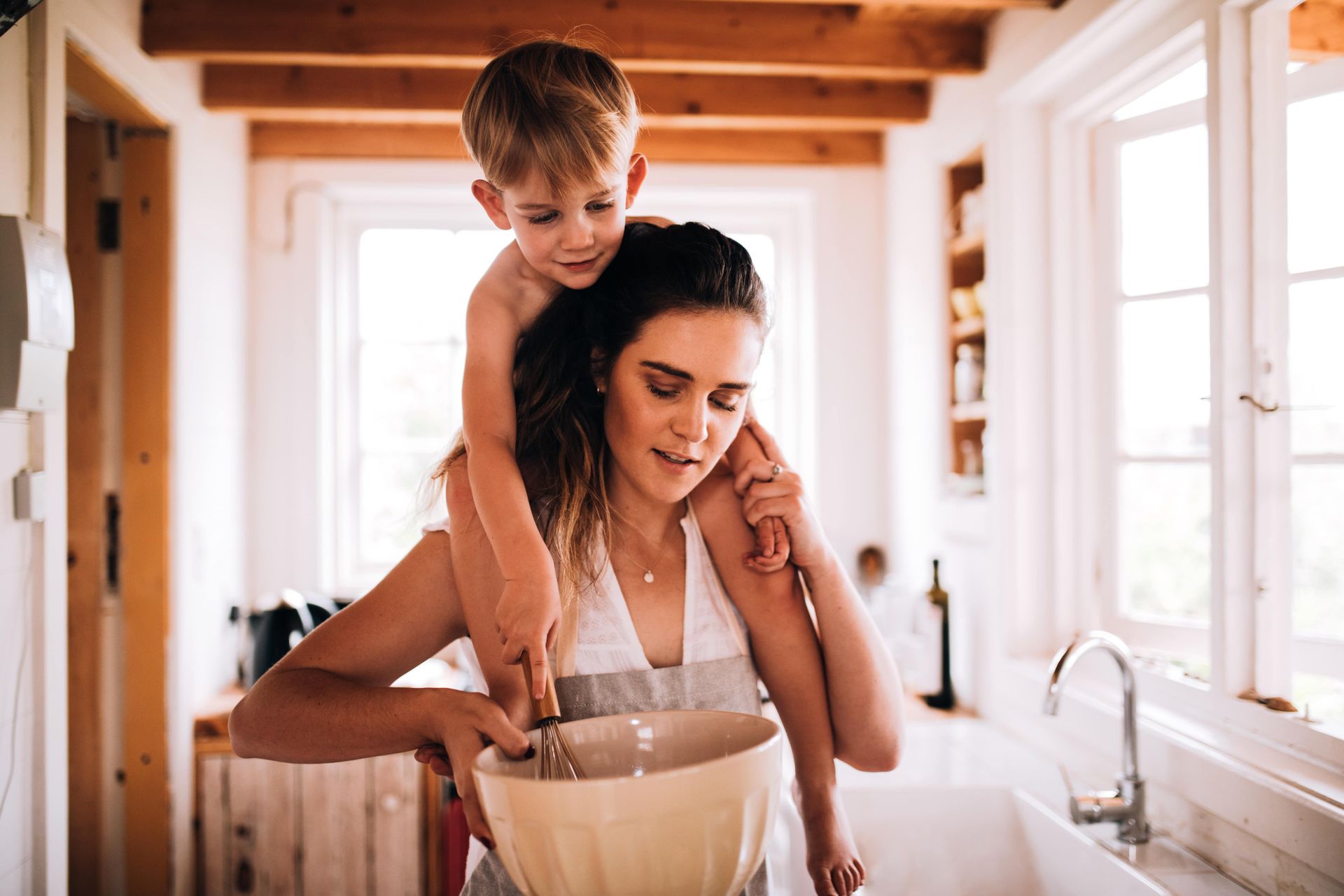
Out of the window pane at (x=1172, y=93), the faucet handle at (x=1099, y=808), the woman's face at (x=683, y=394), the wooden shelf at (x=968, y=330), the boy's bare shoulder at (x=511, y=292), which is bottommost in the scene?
the faucet handle at (x=1099, y=808)

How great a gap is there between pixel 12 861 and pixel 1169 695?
219 cm

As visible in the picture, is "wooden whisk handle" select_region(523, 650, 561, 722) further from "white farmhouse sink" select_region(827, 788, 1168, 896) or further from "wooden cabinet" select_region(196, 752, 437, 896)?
"wooden cabinet" select_region(196, 752, 437, 896)

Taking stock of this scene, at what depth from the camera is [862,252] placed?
10.4 feet

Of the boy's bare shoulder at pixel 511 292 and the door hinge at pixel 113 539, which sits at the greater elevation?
the boy's bare shoulder at pixel 511 292

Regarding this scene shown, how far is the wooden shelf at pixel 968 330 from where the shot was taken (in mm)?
2443

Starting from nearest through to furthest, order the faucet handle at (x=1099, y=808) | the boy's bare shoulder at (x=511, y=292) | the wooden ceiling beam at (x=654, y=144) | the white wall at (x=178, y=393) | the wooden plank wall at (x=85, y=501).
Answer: the boy's bare shoulder at (x=511, y=292) → the faucet handle at (x=1099, y=808) → the white wall at (x=178, y=393) → the wooden plank wall at (x=85, y=501) → the wooden ceiling beam at (x=654, y=144)

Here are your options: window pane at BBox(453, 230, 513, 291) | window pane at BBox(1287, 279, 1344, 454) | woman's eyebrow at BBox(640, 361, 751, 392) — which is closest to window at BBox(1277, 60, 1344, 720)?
window pane at BBox(1287, 279, 1344, 454)

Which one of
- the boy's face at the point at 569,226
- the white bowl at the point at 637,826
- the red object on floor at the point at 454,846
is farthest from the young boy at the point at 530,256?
the red object on floor at the point at 454,846

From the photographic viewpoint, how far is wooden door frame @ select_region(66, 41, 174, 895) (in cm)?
238

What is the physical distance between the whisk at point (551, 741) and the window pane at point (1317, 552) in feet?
4.48

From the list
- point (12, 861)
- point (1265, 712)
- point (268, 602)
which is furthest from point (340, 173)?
point (1265, 712)

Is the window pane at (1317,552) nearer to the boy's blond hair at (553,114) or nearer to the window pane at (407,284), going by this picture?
the boy's blond hair at (553,114)

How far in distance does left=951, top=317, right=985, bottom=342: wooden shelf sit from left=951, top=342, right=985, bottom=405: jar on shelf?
0.04 meters

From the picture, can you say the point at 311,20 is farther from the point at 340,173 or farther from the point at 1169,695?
the point at 1169,695
